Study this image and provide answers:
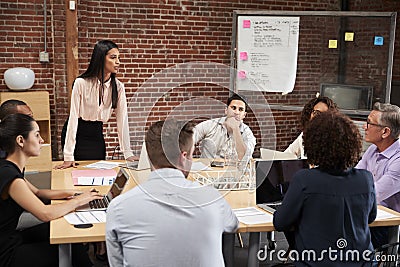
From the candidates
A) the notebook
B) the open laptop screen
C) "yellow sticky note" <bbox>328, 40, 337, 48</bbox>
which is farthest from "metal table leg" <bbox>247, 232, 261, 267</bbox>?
"yellow sticky note" <bbox>328, 40, 337, 48</bbox>

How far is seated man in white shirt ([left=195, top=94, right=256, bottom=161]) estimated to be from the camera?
140 inches

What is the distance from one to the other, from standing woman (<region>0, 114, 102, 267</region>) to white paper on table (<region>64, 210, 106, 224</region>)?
39 millimetres

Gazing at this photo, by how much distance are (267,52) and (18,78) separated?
9.05ft

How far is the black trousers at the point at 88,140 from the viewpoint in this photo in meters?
4.01

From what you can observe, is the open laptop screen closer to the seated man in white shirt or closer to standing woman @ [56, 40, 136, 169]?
the seated man in white shirt

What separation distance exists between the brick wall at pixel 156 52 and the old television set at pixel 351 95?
7.3 inches

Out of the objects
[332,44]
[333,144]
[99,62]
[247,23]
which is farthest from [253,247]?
[332,44]

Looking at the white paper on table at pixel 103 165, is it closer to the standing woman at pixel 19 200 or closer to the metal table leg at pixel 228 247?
the standing woman at pixel 19 200

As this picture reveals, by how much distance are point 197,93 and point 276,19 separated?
1.36m

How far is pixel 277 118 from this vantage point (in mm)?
6766

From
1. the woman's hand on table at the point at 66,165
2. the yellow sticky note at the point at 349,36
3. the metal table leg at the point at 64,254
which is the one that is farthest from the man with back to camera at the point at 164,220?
the yellow sticky note at the point at 349,36

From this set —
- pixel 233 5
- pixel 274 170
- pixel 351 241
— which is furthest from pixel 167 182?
pixel 233 5

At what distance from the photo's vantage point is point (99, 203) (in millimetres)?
2729

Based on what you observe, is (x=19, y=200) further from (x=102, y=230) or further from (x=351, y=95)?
(x=351, y=95)
